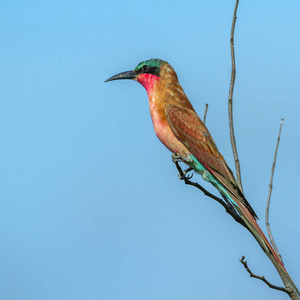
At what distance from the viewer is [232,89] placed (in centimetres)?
390

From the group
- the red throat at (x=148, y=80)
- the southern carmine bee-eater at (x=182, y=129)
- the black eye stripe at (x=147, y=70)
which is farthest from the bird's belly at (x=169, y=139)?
the black eye stripe at (x=147, y=70)

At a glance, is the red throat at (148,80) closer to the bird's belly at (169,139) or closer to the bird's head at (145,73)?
the bird's head at (145,73)

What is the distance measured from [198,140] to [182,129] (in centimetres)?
21

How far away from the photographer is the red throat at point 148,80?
5.64m

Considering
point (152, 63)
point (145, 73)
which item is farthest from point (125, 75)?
point (152, 63)

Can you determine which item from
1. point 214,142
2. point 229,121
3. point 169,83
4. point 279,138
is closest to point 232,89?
point 229,121

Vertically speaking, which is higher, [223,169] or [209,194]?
[223,169]

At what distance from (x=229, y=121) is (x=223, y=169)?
1183 millimetres

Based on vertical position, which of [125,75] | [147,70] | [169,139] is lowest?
[169,139]

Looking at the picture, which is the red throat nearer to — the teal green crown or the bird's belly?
the teal green crown

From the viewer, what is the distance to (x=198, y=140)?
521cm

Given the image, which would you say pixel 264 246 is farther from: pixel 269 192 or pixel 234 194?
pixel 234 194

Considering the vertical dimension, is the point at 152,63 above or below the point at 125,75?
above

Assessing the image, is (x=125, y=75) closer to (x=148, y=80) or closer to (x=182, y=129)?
(x=148, y=80)
